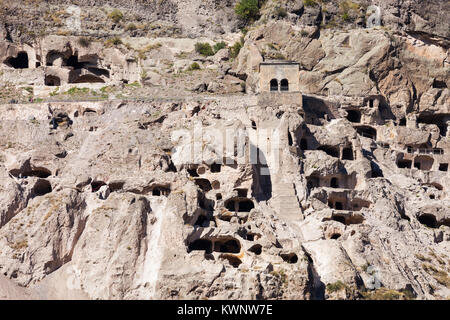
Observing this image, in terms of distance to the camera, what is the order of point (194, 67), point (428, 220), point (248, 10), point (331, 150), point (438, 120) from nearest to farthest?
1. point (428, 220)
2. point (331, 150)
3. point (438, 120)
4. point (194, 67)
5. point (248, 10)

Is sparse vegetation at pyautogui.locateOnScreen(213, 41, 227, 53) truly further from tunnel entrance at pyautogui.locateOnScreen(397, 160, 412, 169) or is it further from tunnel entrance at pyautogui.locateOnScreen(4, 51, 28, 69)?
tunnel entrance at pyautogui.locateOnScreen(397, 160, 412, 169)

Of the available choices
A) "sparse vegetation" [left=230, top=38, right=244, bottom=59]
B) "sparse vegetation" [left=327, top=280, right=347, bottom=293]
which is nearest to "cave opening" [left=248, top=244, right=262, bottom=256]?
"sparse vegetation" [left=327, top=280, right=347, bottom=293]

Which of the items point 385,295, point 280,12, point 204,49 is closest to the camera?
point 385,295

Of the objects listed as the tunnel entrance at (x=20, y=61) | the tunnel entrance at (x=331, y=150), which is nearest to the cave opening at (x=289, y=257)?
the tunnel entrance at (x=331, y=150)

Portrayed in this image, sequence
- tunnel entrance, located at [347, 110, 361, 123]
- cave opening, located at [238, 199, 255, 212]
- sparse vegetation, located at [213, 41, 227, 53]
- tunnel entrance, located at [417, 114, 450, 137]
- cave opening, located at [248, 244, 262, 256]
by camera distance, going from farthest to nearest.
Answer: sparse vegetation, located at [213, 41, 227, 53] → tunnel entrance, located at [417, 114, 450, 137] → tunnel entrance, located at [347, 110, 361, 123] → cave opening, located at [238, 199, 255, 212] → cave opening, located at [248, 244, 262, 256]

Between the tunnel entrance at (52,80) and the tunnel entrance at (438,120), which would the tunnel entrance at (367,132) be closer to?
the tunnel entrance at (438,120)

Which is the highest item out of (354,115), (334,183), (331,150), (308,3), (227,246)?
(308,3)

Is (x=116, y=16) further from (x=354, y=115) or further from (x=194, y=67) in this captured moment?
(x=354, y=115)

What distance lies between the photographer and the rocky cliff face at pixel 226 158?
1693 inches

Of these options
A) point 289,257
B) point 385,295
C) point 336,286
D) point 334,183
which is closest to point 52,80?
point 334,183

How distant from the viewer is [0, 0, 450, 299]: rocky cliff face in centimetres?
4300

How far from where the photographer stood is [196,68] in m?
70.9

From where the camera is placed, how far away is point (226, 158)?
50156 millimetres

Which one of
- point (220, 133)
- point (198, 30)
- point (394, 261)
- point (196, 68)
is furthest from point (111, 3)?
point (394, 261)
